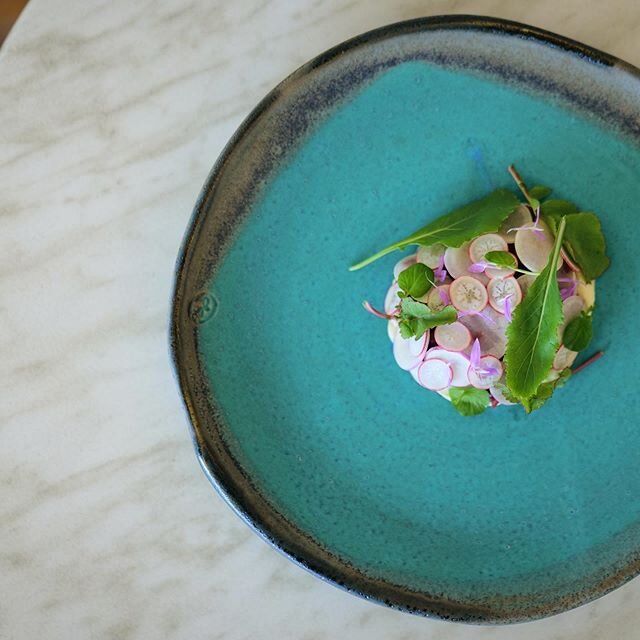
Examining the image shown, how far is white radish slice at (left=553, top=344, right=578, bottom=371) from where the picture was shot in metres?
0.84

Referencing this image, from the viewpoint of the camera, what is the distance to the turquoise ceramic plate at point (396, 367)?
85cm

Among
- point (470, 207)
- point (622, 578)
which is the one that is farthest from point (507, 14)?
point (622, 578)

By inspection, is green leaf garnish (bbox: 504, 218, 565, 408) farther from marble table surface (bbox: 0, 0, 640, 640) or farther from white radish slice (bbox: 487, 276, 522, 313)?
marble table surface (bbox: 0, 0, 640, 640)

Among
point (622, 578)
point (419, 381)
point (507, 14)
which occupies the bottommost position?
point (622, 578)

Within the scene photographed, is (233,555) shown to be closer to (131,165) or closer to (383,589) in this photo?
(383,589)

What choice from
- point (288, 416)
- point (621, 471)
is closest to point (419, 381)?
point (288, 416)

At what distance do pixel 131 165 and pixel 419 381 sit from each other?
1.38 ft

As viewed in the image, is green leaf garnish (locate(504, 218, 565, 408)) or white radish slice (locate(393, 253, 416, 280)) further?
white radish slice (locate(393, 253, 416, 280))

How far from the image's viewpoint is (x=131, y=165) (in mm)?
899

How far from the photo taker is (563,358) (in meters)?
0.85

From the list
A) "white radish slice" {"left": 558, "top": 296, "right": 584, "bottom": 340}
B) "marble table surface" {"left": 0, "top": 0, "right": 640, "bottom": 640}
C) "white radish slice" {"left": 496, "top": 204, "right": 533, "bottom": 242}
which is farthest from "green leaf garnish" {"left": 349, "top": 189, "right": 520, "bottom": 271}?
"marble table surface" {"left": 0, "top": 0, "right": 640, "bottom": 640}

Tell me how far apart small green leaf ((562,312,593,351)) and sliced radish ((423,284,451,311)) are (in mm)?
139

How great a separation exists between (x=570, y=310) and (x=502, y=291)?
82 mm

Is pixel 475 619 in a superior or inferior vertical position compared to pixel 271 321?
inferior
